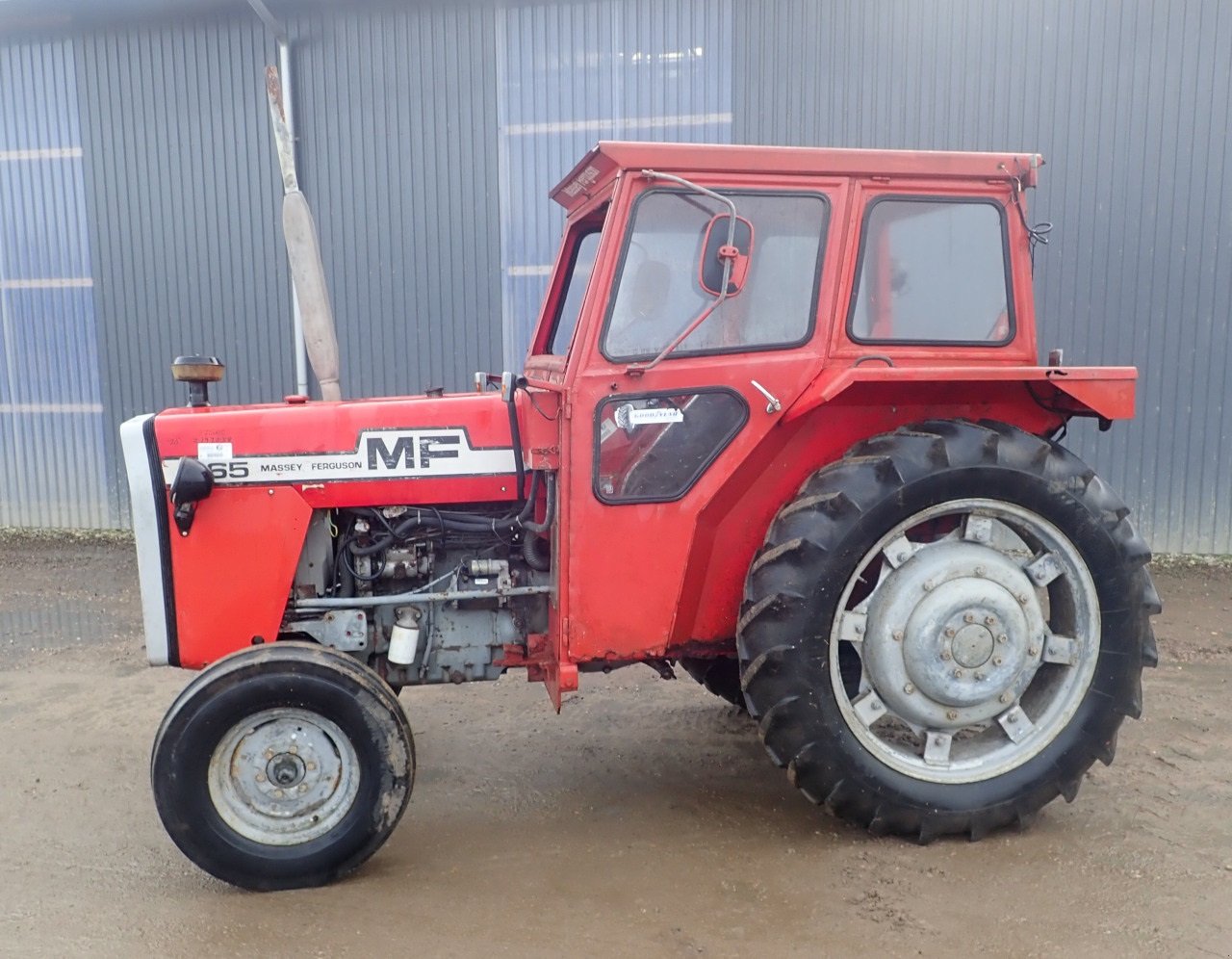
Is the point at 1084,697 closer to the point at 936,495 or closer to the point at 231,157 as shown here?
the point at 936,495

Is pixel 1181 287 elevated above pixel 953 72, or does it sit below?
below

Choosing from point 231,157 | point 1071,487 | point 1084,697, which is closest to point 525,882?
point 1084,697

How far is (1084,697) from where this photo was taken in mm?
3064

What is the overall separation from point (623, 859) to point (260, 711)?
1.23 meters

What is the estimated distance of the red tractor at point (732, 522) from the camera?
2848mm

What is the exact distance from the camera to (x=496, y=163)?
7.77 meters

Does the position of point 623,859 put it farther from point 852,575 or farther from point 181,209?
point 181,209

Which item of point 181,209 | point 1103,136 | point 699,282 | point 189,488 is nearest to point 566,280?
point 699,282

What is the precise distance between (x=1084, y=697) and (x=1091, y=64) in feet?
19.1

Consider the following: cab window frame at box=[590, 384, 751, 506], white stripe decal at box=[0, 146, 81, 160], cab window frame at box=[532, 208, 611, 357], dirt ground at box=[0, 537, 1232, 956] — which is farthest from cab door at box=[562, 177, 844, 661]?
white stripe decal at box=[0, 146, 81, 160]

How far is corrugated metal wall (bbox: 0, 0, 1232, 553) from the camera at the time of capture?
7.05 m

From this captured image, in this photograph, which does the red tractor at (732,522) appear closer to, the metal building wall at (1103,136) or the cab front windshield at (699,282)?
the cab front windshield at (699,282)

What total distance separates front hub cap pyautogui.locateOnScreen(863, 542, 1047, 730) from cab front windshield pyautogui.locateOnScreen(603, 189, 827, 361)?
0.87 meters

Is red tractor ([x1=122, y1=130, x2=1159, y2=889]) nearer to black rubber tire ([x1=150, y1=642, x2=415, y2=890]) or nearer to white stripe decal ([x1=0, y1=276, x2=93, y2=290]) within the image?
black rubber tire ([x1=150, y1=642, x2=415, y2=890])
